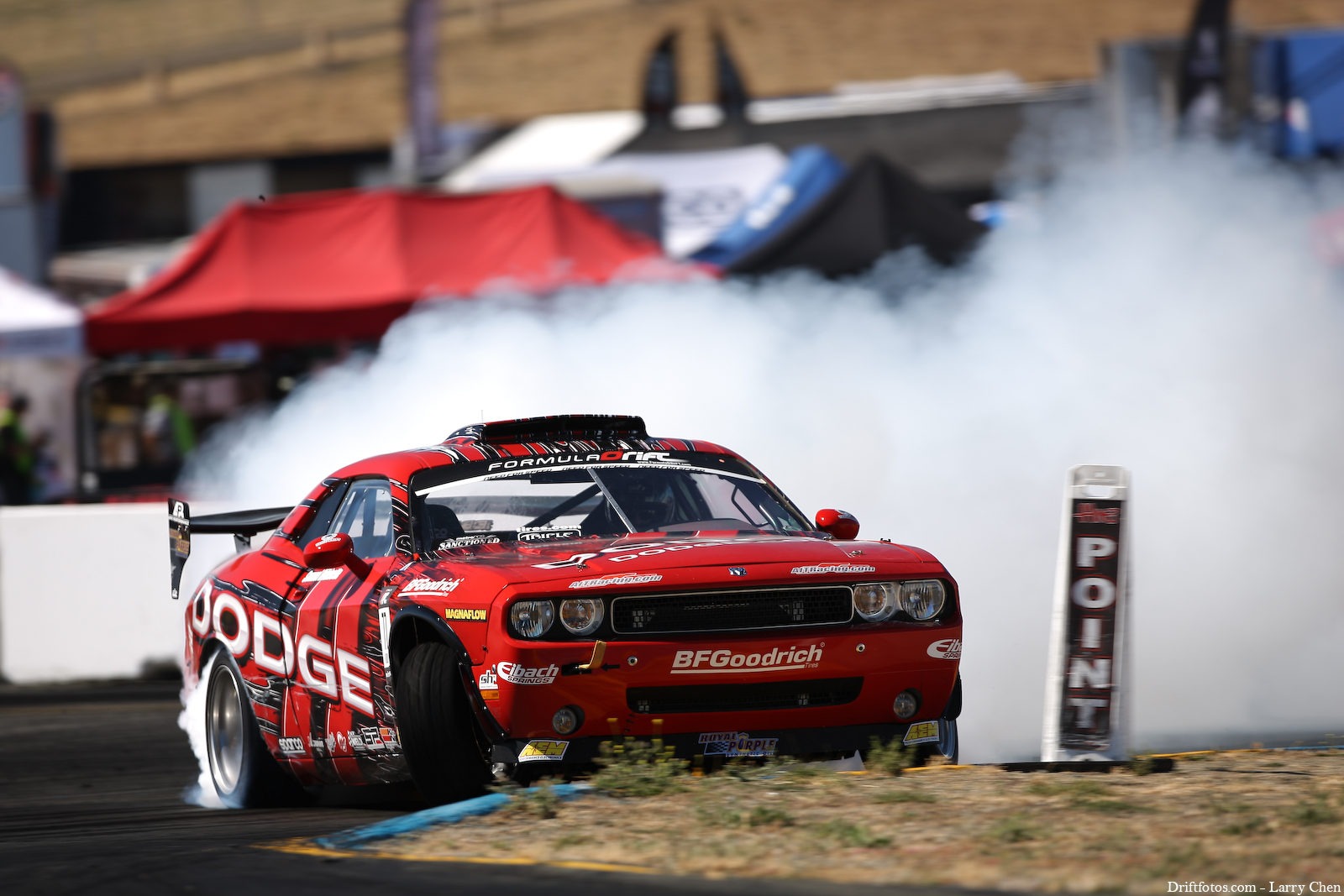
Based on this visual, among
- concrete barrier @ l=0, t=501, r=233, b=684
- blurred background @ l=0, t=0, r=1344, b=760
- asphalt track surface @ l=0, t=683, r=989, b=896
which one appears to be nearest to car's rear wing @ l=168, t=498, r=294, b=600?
asphalt track surface @ l=0, t=683, r=989, b=896

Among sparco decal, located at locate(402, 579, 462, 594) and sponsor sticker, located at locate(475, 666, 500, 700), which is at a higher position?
sparco decal, located at locate(402, 579, 462, 594)

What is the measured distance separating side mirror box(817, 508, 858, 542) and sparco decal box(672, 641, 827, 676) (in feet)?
3.62

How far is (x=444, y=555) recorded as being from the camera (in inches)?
282

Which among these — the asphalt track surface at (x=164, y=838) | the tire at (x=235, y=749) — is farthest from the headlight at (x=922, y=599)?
the tire at (x=235, y=749)

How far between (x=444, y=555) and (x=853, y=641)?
1.49 meters

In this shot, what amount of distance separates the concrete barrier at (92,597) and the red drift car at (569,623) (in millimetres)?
5429

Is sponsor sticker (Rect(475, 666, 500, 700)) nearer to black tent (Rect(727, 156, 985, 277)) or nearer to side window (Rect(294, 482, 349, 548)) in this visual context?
side window (Rect(294, 482, 349, 548))

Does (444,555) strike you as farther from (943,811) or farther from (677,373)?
(677,373)

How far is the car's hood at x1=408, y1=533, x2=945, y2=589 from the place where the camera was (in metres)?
6.56

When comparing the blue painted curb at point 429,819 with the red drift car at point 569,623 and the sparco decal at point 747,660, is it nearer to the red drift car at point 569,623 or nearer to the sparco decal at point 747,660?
the red drift car at point 569,623

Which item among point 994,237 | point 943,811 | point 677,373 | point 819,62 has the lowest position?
point 943,811

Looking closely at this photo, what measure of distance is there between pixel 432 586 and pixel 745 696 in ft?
3.63

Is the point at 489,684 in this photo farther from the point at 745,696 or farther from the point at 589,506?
the point at 589,506

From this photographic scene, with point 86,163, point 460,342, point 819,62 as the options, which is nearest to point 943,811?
point 460,342
